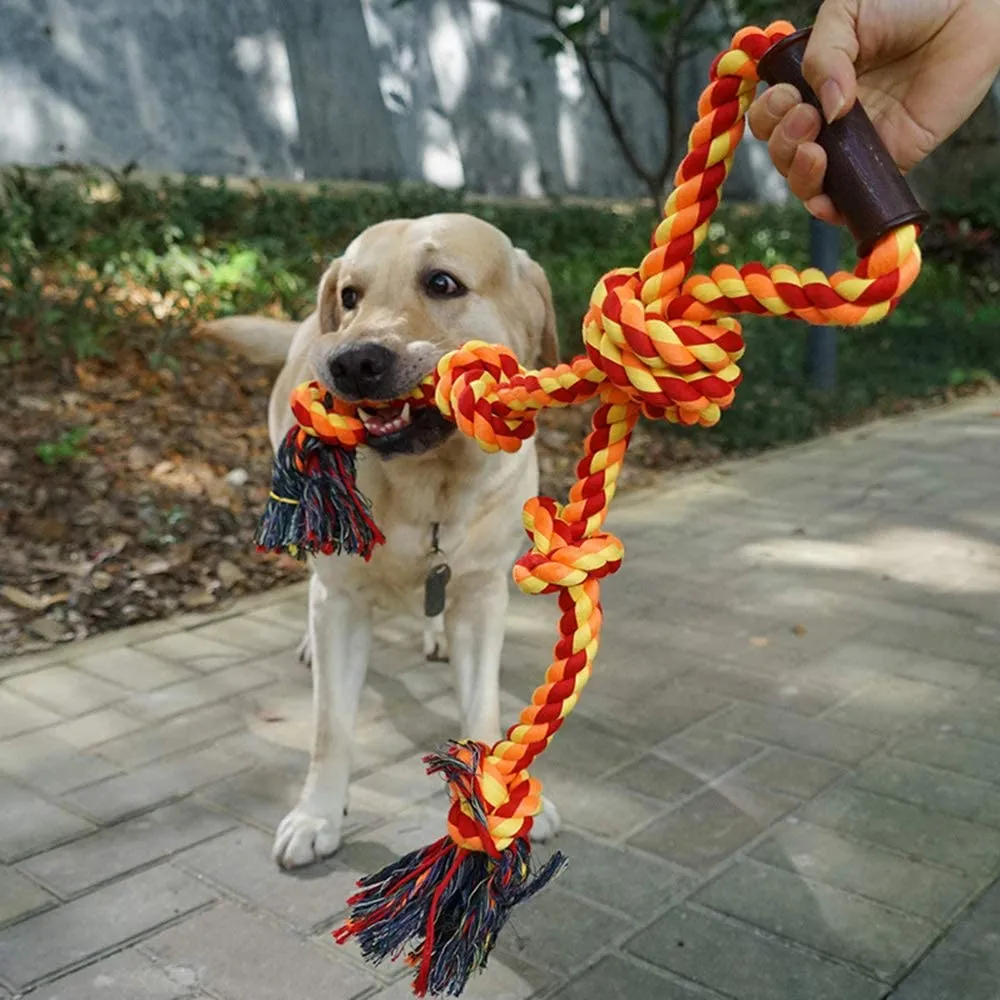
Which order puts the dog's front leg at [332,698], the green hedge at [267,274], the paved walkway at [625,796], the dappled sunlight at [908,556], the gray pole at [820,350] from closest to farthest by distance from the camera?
1. the paved walkway at [625,796]
2. the dog's front leg at [332,698]
3. the dappled sunlight at [908,556]
4. the green hedge at [267,274]
5. the gray pole at [820,350]

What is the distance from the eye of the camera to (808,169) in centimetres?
164

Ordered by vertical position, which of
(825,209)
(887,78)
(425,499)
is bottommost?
(425,499)

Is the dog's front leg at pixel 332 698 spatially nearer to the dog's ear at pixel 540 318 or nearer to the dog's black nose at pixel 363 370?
the dog's black nose at pixel 363 370

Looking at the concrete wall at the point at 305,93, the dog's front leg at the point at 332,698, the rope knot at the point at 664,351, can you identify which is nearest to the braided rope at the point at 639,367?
the rope knot at the point at 664,351

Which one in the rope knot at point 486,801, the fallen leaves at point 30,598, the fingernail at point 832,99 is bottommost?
the fallen leaves at point 30,598

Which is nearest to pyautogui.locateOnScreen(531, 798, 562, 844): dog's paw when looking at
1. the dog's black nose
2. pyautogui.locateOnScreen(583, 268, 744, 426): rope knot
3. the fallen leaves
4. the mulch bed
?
the dog's black nose

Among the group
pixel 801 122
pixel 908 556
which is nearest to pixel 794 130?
pixel 801 122

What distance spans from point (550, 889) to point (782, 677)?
4.68ft

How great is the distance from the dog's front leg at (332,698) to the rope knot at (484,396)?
94cm

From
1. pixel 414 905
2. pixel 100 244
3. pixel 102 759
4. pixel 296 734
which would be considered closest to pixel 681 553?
pixel 296 734

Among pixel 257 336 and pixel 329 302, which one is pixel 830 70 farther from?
pixel 257 336

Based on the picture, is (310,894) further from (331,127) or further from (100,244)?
(331,127)

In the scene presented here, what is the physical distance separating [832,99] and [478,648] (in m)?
1.75

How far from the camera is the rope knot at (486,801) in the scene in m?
1.86
